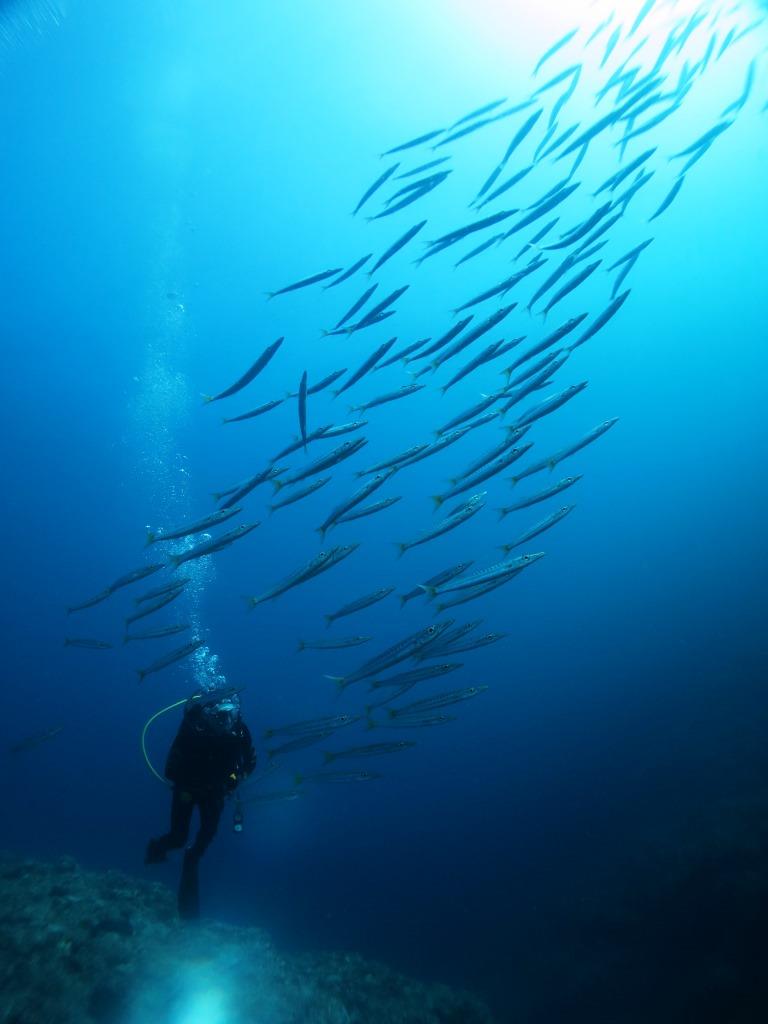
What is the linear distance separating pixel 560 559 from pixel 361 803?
1746 inches

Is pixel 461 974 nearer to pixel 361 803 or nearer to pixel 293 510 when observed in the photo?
pixel 361 803

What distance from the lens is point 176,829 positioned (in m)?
5.73

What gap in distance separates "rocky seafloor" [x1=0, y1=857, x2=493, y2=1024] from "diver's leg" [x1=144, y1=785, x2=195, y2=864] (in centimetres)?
252

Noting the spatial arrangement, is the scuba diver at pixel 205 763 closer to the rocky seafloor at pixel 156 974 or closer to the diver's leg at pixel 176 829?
the diver's leg at pixel 176 829

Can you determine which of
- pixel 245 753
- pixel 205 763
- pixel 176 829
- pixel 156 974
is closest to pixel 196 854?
pixel 176 829

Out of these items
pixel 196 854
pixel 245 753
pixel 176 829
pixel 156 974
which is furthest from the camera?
pixel 156 974

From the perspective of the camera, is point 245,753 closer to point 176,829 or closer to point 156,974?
point 176,829

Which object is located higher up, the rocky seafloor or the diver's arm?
the diver's arm

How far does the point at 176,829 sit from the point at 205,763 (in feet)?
3.21

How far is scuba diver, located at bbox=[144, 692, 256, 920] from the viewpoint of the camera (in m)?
5.45

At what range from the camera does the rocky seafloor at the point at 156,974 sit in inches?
261

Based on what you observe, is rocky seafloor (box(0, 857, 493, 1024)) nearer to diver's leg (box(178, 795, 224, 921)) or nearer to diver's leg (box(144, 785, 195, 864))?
diver's leg (box(178, 795, 224, 921))

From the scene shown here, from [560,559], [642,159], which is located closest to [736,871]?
[642,159]

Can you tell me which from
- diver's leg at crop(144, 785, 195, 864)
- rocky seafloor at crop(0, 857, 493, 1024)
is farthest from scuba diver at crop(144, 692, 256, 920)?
rocky seafloor at crop(0, 857, 493, 1024)
